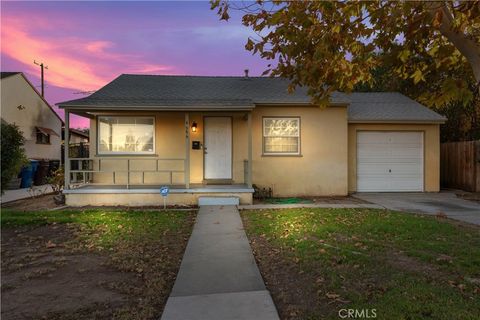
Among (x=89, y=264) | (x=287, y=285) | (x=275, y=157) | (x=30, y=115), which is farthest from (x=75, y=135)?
(x=287, y=285)

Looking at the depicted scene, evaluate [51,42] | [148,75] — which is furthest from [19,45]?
[148,75]

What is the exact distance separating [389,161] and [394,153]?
0.36 metres

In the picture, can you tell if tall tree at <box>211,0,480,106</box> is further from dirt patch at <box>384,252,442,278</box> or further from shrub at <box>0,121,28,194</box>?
shrub at <box>0,121,28,194</box>

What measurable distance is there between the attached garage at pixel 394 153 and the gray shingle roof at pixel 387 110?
0.12 ft

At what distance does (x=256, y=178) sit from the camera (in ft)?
41.9

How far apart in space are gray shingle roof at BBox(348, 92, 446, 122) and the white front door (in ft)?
15.0

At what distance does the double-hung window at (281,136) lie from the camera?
12.9 m

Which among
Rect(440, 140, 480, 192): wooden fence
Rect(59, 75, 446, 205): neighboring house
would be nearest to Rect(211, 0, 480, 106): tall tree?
Rect(59, 75, 446, 205): neighboring house

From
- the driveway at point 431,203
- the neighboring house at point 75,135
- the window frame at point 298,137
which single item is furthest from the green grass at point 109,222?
the neighboring house at point 75,135

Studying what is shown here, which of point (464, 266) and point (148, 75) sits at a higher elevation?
point (148, 75)

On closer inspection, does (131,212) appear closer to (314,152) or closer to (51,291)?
(51,291)

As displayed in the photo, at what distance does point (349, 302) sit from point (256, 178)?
8.90 meters

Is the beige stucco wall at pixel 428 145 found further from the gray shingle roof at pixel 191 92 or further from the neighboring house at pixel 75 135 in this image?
the neighboring house at pixel 75 135

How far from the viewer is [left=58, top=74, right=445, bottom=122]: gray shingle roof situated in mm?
10859
